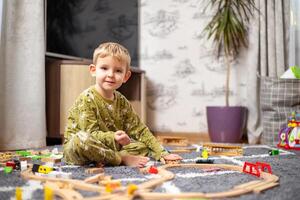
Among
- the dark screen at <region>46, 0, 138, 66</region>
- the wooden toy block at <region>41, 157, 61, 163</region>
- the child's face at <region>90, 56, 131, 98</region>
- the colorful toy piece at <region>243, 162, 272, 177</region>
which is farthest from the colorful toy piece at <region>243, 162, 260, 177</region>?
the dark screen at <region>46, 0, 138, 66</region>

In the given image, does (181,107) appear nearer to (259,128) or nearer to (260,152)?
(259,128)

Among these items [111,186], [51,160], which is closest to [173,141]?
[51,160]

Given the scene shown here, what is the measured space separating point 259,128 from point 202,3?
3.57ft

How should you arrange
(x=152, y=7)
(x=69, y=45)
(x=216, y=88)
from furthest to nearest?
(x=152, y=7)
(x=216, y=88)
(x=69, y=45)

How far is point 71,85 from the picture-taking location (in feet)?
7.73

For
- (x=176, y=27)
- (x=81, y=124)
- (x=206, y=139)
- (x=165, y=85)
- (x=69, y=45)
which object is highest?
(x=176, y=27)

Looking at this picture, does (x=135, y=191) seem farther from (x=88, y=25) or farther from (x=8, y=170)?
(x=88, y=25)

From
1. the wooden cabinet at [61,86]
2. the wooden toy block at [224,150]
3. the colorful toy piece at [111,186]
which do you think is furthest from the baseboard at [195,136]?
the colorful toy piece at [111,186]

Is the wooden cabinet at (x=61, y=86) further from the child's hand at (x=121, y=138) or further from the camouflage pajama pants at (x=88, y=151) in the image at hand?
the child's hand at (x=121, y=138)

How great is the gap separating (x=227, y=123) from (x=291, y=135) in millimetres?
574

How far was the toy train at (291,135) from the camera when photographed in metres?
2.22

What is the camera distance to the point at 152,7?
3.25m

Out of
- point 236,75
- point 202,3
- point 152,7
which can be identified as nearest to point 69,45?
point 152,7

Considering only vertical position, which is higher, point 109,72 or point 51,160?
point 109,72
